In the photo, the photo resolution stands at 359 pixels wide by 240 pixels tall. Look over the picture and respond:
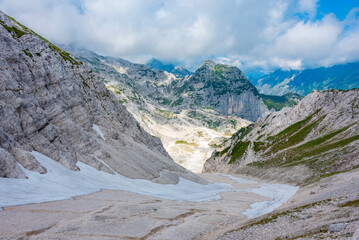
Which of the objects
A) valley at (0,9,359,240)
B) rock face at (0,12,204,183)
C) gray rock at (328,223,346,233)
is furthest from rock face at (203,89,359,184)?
gray rock at (328,223,346,233)

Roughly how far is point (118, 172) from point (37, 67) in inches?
1534

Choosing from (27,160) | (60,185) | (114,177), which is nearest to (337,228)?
(60,185)

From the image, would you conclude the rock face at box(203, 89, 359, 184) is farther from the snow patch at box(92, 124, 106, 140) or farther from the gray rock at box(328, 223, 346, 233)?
the snow patch at box(92, 124, 106, 140)

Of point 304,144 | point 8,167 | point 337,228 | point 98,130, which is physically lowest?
point 8,167

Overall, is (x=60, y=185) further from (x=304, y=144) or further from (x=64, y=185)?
(x=304, y=144)

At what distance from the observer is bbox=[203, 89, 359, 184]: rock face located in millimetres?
78350

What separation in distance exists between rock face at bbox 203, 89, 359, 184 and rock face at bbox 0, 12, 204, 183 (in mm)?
46942

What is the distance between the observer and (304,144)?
118 m

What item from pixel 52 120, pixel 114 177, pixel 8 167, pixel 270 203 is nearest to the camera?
pixel 8 167


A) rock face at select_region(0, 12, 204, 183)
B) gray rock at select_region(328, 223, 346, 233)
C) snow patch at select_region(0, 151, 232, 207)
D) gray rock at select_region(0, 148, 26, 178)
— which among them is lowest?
snow patch at select_region(0, 151, 232, 207)

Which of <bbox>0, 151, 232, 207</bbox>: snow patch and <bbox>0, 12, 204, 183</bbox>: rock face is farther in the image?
<bbox>0, 12, 204, 183</bbox>: rock face

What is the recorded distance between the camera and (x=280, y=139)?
484 feet

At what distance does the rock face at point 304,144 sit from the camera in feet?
257

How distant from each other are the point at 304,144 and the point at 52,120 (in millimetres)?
114069
